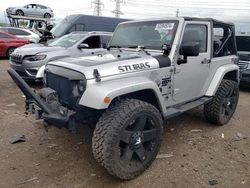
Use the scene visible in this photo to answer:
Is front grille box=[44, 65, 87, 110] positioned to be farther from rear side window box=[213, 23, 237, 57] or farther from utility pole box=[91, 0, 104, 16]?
utility pole box=[91, 0, 104, 16]

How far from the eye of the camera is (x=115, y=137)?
9.47ft

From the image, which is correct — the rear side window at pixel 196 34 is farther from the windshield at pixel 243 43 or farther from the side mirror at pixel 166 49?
the windshield at pixel 243 43

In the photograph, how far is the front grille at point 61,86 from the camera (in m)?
3.22

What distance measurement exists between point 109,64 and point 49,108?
0.89m

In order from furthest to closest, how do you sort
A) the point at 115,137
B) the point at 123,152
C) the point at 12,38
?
the point at 12,38 → the point at 123,152 → the point at 115,137

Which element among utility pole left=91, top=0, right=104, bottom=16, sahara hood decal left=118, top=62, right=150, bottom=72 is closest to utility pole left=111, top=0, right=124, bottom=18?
utility pole left=91, top=0, right=104, bottom=16

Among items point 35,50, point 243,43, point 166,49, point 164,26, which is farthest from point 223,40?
point 35,50

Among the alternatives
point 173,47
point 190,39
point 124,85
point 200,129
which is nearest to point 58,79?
point 124,85

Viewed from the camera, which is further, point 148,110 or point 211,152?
point 211,152

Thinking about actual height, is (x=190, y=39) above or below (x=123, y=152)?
above

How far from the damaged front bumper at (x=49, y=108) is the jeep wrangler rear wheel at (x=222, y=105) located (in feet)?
8.89

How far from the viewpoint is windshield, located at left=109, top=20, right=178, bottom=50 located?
155 inches

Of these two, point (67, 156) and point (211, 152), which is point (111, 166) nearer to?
point (67, 156)

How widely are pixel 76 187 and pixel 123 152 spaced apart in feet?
2.20
